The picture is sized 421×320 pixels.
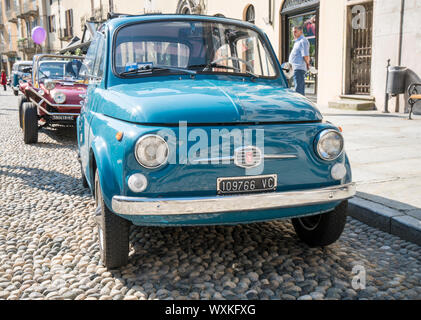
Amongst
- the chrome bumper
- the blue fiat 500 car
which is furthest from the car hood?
the chrome bumper

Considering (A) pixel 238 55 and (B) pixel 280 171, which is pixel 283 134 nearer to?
(B) pixel 280 171

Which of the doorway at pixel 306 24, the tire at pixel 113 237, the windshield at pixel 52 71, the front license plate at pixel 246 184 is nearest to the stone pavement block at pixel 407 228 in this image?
the front license plate at pixel 246 184

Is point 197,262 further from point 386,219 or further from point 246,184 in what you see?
point 386,219

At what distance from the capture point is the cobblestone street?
2.64 m

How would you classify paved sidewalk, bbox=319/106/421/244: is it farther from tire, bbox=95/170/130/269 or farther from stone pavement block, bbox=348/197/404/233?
tire, bbox=95/170/130/269

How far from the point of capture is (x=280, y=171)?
8.81 ft

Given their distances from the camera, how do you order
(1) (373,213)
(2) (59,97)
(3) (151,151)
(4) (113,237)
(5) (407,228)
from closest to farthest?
(3) (151,151) → (4) (113,237) → (5) (407,228) → (1) (373,213) → (2) (59,97)

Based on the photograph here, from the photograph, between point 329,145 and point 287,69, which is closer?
point 329,145

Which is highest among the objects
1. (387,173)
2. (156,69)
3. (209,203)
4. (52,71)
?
(52,71)

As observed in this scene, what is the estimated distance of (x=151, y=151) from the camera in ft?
8.19

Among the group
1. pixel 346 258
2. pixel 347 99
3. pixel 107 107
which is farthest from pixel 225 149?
pixel 347 99

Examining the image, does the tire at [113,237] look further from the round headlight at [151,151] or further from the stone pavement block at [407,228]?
the stone pavement block at [407,228]

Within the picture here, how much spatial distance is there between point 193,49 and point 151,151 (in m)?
1.62

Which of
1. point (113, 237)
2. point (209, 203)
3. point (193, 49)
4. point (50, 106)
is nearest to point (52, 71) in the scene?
point (50, 106)
